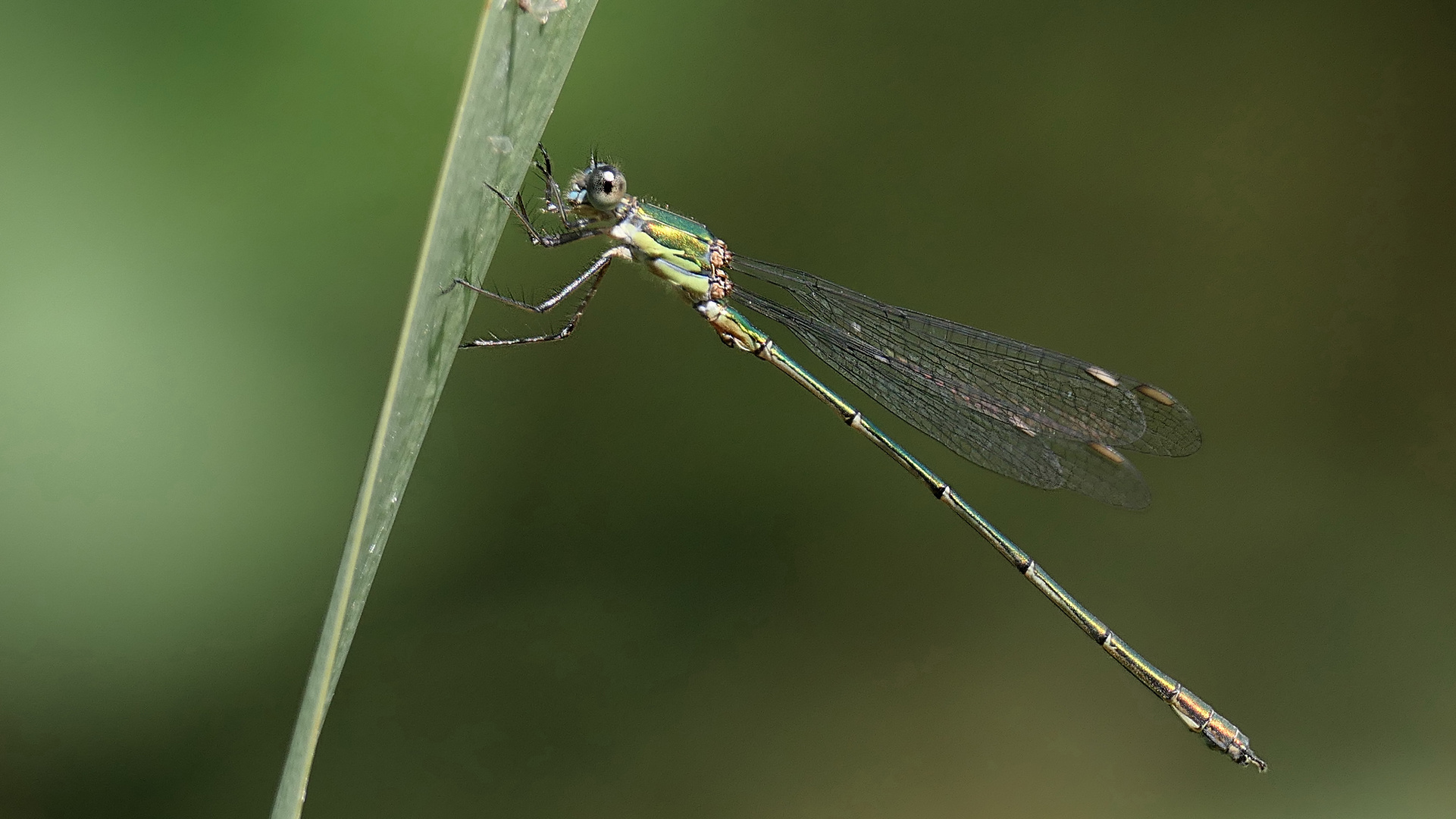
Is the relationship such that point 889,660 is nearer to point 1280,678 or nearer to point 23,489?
point 1280,678

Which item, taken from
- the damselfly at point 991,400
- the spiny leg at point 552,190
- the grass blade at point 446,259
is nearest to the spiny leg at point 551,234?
the spiny leg at point 552,190

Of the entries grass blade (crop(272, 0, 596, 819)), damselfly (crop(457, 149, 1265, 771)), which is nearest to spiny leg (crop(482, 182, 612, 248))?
damselfly (crop(457, 149, 1265, 771))

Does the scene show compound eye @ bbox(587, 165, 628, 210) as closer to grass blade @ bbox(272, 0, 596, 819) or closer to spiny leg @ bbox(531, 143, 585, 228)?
spiny leg @ bbox(531, 143, 585, 228)

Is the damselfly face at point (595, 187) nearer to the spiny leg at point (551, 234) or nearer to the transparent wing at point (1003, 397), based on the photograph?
the spiny leg at point (551, 234)

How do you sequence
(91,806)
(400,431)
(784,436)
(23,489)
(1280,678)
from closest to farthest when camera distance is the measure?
1. (400,431)
2. (23,489)
3. (91,806)
4. (784,436)
5. (1280,678)

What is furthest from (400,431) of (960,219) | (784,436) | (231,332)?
(960,219)

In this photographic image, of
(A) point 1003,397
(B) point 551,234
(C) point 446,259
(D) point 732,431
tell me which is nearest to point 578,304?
(B) point 551,234
